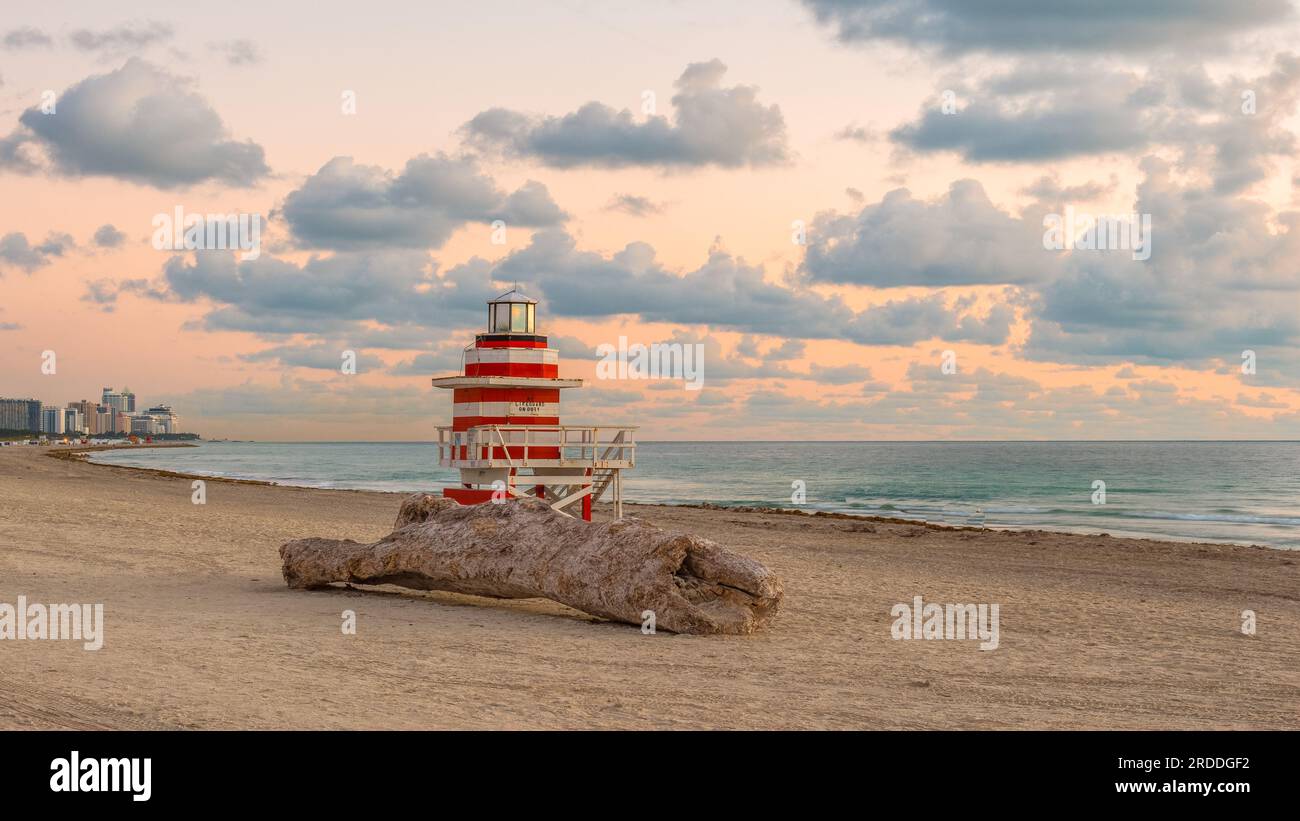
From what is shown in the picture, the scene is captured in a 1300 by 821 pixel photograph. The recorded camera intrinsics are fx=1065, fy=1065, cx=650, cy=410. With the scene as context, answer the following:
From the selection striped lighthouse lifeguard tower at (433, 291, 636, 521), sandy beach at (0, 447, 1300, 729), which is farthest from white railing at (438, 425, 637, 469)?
sandy beach at (0, 447, 1300, 729)

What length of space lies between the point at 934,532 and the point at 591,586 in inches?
848

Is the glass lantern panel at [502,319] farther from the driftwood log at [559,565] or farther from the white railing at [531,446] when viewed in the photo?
the driftwood log at [559,565]

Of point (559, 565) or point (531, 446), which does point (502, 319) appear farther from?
point (559, 565)

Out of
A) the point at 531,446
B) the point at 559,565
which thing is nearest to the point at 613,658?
the point at 559,565

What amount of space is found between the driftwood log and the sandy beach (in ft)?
1.02

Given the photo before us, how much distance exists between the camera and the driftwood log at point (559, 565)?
1172cm

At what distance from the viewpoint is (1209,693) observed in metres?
8.98

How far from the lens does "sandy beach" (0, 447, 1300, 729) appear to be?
7844 millimetres

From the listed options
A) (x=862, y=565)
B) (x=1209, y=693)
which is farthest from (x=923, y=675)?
(x=862, y=565)

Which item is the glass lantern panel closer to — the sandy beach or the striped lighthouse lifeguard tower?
the striped lighthouse lifeguard tower

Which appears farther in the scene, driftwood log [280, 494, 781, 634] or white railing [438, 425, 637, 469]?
white railing [438, 425, 637, 469]

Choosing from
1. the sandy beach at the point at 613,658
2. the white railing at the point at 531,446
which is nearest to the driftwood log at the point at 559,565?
the sandy beach at the point at 613,658

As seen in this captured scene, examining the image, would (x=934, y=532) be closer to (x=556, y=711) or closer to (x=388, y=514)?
(x=388, y=514)
